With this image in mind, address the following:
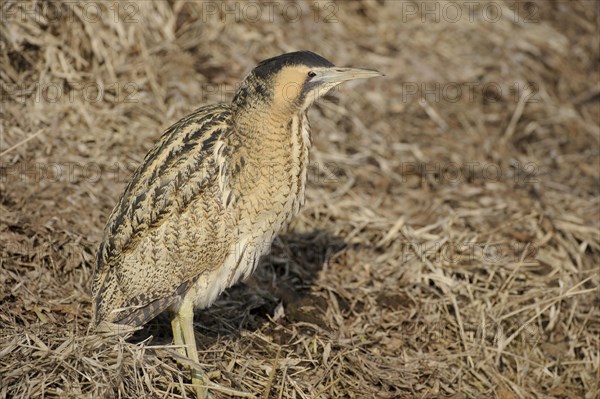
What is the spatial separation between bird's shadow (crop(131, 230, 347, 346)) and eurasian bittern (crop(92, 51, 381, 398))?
0.45 meters

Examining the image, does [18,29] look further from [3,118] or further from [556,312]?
[556,312]

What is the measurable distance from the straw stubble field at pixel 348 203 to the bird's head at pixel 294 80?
134 cm

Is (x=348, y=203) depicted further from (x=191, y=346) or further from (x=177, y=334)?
(x=191, y=346)

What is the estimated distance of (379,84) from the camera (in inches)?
304

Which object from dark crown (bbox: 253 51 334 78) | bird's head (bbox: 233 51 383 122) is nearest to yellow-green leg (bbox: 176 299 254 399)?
bird's head (bbox: 233 51 383 122)

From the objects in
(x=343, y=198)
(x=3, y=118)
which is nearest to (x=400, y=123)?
(x=343, y=198)

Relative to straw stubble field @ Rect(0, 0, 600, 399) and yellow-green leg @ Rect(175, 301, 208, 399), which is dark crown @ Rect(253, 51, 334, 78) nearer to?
yellow-green leg @ Rect(175, 301, 208, 399)

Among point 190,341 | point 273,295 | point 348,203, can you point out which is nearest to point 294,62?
point 190,341

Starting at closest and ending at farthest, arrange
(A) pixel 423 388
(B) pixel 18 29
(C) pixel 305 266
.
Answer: (A) pixel 423 388 < (C) pixel 305 266 < (B) pixel 18 29

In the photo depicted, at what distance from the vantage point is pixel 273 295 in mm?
5258

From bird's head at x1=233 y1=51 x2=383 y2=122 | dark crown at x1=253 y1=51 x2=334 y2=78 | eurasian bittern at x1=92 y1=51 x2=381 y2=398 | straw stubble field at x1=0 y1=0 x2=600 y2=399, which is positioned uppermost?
dark crown at x1=253 y1=51 x2=334 y2=78

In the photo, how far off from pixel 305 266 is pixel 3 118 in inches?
91.6

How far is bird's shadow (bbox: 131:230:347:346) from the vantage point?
4.92m

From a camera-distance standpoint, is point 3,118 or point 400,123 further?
point 400,123
